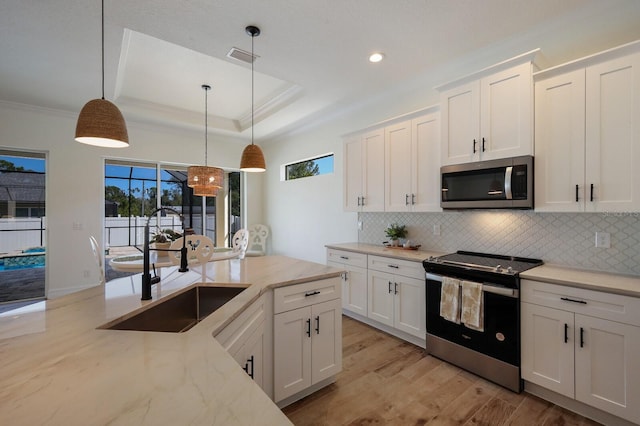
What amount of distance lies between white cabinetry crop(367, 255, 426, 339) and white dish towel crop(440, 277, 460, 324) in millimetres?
275

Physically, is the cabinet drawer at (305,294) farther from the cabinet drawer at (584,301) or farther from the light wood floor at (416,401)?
the cabinet drawer at (584,301)

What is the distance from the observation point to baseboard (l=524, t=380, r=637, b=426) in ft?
5.95

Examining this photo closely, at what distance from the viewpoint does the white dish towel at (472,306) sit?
228 centimetres

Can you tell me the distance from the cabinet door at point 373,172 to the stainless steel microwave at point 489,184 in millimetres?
819

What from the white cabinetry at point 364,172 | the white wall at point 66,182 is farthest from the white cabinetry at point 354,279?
the white wall at point 66,182

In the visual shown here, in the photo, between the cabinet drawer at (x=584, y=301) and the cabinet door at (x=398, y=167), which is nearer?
the cabinet drawer at (x=584, y=301)

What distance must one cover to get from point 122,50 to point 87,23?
483mm

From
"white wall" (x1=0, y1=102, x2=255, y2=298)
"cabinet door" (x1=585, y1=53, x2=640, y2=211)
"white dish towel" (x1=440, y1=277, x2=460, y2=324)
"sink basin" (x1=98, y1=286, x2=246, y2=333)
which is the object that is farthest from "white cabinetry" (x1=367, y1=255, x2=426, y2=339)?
"white wall" (x1=0, y1=102, x2=255, y2=298)

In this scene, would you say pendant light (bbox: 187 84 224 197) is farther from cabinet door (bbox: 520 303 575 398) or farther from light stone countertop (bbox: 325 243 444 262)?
cabinet door (bbox: 520 303 575 398)

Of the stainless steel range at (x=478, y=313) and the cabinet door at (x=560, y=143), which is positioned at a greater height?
the cabinet door at (x=560, y=143)

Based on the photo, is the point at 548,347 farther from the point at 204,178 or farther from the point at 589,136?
the point at 204,178

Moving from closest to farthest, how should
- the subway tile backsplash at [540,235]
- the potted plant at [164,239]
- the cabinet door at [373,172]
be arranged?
the subway tile backsplash at [540,235] < the potted plant at [164,239] < the cabinet door at [373,172]

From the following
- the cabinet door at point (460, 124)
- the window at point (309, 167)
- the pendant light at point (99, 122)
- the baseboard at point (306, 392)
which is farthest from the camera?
the window at point (309, 167)

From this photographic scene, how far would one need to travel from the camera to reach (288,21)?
91.5 inches
